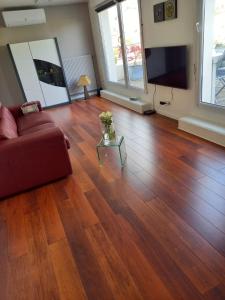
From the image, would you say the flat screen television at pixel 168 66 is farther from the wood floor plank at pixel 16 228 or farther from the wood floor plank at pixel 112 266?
the wood floor plank at pixel 16 228

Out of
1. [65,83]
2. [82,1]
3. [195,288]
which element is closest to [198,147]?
[195,288]

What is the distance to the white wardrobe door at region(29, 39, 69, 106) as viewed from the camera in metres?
5.46

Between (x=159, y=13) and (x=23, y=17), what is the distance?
336 centimetres

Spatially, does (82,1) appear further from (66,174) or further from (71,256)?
(71,256)

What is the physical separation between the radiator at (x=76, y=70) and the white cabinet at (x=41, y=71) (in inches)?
14.6

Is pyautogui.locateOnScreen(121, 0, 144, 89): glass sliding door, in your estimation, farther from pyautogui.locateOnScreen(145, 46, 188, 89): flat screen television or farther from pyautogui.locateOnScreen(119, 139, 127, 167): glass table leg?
pyautogui.locateOnScreen(119, 139, 127, 167): glass table leg

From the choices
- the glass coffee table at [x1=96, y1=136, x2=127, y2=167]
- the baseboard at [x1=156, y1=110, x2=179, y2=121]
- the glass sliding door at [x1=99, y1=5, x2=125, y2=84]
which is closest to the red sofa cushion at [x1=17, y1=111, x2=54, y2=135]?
the glass coffee table at [x1=96, y1=136, x2=127, y2=167]

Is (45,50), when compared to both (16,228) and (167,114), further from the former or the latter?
(16,228)

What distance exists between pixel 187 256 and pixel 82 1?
6.36 metres

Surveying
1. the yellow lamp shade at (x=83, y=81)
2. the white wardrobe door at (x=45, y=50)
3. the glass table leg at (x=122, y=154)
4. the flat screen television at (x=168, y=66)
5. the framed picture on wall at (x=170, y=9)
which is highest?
the framed picture on wall at (x=170, y=9)

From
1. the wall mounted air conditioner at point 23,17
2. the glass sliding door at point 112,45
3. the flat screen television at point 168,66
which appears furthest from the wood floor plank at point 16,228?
the wall mounted air conditioner at point 23,17

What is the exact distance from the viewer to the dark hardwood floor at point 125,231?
1.42 metres

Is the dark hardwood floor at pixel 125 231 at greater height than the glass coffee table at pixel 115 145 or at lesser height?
lesser

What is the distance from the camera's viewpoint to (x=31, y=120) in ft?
11.6
